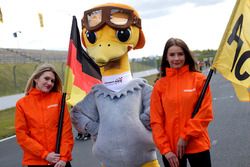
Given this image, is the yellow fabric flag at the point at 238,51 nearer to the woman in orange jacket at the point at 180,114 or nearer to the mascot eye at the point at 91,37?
the woman in orange jacket at the point at 180,114

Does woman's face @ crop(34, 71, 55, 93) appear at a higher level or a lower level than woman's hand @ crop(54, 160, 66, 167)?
higher

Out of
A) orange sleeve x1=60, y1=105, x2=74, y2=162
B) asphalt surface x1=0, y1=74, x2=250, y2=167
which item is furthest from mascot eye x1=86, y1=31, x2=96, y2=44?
asphalt surface x1=0, y1=74, x2=250, y2=167

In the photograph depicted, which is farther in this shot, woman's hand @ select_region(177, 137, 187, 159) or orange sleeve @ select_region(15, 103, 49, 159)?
orange sleeve @ select_region(15, 103, 49, 159)

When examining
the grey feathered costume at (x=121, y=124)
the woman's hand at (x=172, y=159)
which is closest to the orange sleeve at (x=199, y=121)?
the woman's hand at (x=172, y=159)

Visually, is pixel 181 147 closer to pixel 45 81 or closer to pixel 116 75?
pixel 116 75

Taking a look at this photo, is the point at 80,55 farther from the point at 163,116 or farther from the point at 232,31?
the point at 232,31

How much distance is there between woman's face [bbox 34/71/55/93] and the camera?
4137mm

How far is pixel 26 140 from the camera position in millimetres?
3953

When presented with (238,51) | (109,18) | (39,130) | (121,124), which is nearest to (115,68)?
(109,18)

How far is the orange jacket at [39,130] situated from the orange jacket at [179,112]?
97 centimetres

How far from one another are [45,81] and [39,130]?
1.69 feet

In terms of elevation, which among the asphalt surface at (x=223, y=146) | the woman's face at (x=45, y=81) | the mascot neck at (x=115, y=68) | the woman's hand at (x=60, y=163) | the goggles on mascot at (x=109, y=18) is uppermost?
the goggles on mascot at (x=109, y=18)

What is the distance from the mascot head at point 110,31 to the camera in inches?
164

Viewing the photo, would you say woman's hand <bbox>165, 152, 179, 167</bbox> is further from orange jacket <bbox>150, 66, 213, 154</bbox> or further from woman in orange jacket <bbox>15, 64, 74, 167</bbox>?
woman in orange jacket <bbox>15, 64, 74, 167</bbox>
